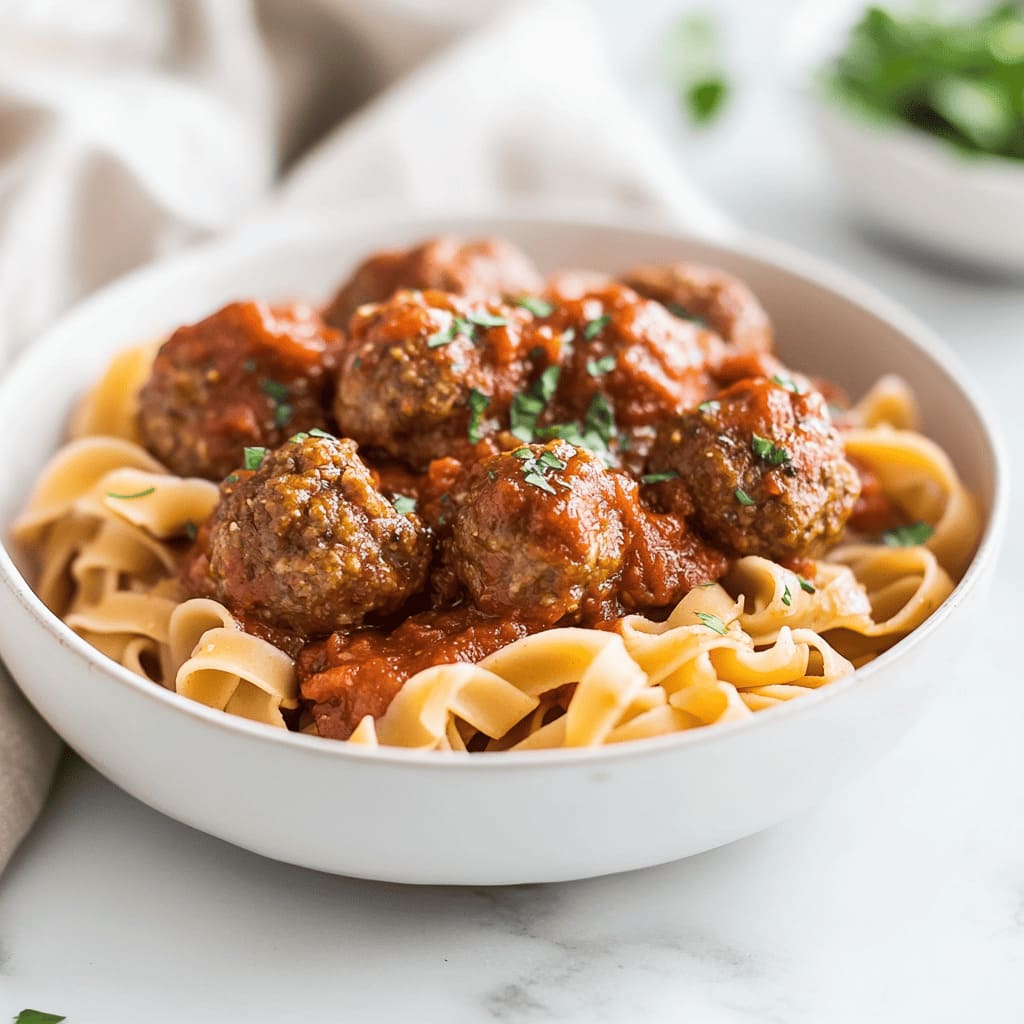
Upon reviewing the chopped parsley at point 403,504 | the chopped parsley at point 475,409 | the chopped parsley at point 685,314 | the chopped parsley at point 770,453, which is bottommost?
the chopped parsley at point 403,504

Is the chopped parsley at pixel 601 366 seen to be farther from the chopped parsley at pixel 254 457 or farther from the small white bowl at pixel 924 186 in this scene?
the small white bowl at pixel 924 186

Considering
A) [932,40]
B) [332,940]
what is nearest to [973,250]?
[932,40]

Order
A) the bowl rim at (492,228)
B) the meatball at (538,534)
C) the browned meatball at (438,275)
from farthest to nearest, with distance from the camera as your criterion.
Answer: the browned meatball at (438,275), the meatball at (538,534), the bowl rim at (492,228)

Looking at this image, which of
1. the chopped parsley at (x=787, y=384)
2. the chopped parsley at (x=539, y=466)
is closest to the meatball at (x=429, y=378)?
the chopped parsley at (x=539, y=466)

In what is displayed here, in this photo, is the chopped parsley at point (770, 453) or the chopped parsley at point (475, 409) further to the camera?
the chopped parsley at point (475, 409)

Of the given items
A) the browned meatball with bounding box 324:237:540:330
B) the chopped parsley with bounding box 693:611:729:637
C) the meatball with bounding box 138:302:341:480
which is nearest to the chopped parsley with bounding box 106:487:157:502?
the meatball with bounding box 138:302:341:480

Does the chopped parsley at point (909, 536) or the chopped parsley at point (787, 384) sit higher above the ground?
the chopped parsley at point (787, 384)

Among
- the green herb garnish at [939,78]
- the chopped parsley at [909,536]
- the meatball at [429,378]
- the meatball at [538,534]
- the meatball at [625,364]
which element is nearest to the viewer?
the meatball at [538,534]
